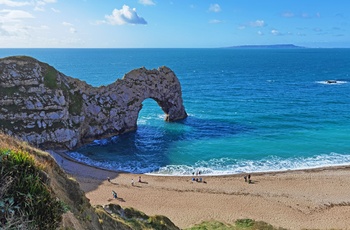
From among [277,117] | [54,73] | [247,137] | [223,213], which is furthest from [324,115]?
[54,73]

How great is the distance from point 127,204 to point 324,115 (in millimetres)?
52457

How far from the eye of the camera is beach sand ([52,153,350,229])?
30406mm

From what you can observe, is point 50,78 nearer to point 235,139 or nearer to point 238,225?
point 235,139

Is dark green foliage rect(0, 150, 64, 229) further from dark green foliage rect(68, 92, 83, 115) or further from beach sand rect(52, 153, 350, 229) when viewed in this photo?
dark green foliage rect(68, 92, 83, 115)

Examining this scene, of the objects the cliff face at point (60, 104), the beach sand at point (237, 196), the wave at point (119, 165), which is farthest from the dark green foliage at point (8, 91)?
the beach sand at point (237, 196)

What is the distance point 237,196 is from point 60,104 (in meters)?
31.6

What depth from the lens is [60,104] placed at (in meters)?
48.4

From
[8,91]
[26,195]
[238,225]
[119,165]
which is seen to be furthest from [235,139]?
[26,195]

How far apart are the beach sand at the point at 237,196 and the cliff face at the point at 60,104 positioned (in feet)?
26.4

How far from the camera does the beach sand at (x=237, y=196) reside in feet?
99.8

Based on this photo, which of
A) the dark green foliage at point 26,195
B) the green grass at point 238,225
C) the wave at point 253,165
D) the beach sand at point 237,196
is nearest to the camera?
the dark green foliage at point 26,195

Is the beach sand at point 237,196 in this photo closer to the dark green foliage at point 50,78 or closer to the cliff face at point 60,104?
the cliff face at point 60,104

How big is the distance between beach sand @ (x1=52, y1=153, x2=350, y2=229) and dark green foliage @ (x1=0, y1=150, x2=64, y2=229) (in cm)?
2211

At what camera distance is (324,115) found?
6656 cm
